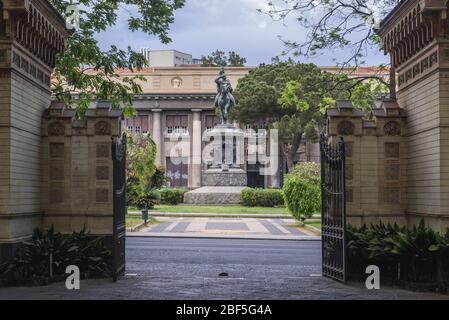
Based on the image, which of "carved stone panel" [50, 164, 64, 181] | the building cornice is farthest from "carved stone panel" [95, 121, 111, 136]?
the building cornice

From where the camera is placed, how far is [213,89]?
75938mm

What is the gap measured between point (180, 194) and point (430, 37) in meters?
39.8

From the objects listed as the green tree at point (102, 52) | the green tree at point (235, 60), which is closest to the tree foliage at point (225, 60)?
the green tree at point (235, 60)

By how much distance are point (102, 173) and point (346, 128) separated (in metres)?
4.73

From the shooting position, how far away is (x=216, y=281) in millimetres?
11375

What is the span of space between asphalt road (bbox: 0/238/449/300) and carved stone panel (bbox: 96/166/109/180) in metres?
1.93

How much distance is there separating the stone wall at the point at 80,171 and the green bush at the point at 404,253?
466 cm

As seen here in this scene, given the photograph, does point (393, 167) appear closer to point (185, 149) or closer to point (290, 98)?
point (290, 98)

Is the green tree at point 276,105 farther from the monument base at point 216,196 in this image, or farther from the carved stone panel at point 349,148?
the carved stone panel at point 349,148

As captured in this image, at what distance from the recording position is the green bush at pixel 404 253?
34.6 ft

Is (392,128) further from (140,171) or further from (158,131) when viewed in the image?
(158,131)

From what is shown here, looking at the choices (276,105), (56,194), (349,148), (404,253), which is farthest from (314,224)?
(276,105)

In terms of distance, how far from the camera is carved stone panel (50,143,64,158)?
12594 millimetres

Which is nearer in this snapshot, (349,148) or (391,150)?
(349,148)
